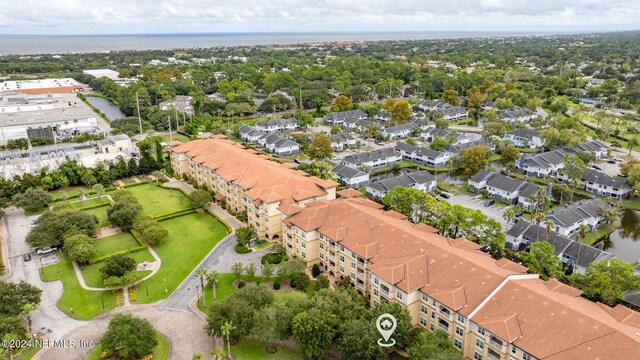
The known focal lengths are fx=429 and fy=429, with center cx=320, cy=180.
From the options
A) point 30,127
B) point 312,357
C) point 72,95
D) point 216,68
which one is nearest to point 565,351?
point 312,357

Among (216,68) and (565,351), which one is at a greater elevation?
(216,68)

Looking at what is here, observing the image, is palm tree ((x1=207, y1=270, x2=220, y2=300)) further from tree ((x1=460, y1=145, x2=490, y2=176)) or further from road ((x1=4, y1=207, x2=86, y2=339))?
tree ((x1=460, y1=145, x2=490, y2=176))

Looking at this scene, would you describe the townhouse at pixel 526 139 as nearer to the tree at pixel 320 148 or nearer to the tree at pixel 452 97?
the tree at pixel 452 97

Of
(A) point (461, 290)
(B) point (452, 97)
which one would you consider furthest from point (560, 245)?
(B) point (452, 97)

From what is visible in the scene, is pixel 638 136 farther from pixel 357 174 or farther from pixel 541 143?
pixel 357 174

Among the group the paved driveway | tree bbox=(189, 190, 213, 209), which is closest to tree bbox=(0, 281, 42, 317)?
tree bbox=(189, 190, 213, 209)

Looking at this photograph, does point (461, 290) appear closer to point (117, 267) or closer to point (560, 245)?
point (560, 245)

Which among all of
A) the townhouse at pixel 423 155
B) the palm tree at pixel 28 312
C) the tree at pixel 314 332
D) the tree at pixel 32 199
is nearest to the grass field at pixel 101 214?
the tree at pixel 32 199
